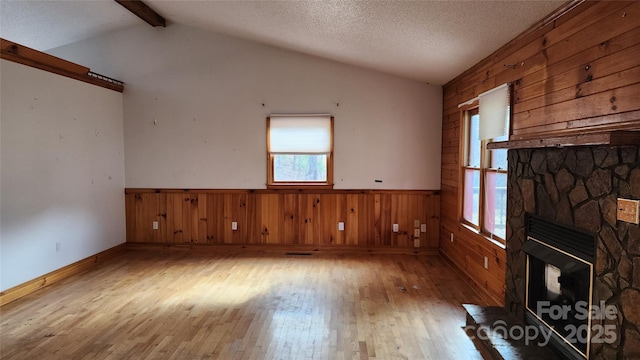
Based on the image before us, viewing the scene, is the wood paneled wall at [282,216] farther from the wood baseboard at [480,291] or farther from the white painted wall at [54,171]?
the wood baseboard at [480,291]

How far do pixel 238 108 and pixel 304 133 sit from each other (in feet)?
3.53

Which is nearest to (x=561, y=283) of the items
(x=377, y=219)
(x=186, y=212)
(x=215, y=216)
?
(x=377, y=219)

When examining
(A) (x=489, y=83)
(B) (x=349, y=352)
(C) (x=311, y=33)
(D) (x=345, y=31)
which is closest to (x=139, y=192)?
(C) (x=311, y=33)

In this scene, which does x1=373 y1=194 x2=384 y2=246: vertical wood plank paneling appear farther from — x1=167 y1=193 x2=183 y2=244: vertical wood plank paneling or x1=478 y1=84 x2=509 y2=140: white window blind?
x1=167 y1=193 x2=183 y2=244: vertical wood plank paneling

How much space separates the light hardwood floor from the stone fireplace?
40.1 inches

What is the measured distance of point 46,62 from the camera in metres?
3.91

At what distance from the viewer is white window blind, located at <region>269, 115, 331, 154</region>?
524cm

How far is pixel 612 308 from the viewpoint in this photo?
5.86ft

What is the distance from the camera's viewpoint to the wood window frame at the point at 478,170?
3.58m

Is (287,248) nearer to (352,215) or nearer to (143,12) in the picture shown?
(352,215)

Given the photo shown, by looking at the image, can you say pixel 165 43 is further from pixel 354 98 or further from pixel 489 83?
pixel 489 83

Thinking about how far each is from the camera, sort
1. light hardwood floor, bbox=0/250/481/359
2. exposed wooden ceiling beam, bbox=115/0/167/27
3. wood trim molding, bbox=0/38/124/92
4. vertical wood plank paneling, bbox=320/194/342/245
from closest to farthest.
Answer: light hardwood floor, bbox=0/250/481/359 → wood trim molding, bbox=0/38/124/92 → exposed wooden ceiling beam, bbox=115/0/167/27 → vertical wood plank paneling, bbox=320/194/342/245

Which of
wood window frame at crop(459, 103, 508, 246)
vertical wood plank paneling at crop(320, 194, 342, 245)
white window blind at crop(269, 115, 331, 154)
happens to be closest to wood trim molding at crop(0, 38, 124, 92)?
white window blind at crop(269, 115, 331, 154)

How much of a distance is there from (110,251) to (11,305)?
171 cm
